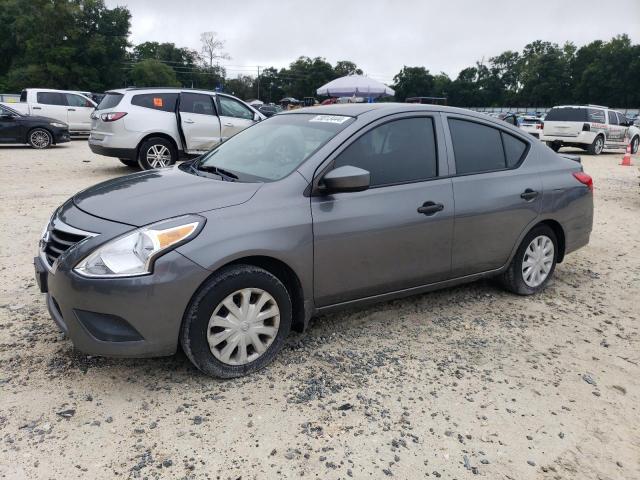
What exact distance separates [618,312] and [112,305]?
3.99 m

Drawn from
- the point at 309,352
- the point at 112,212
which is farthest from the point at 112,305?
the point at 309,352

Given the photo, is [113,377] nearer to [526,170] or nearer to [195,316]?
[195,316]

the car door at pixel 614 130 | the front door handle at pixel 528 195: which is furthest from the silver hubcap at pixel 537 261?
the car door at pixel 614 130

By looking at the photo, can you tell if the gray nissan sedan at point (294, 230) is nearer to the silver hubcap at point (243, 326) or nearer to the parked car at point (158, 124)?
the silver hubcap at point (243, 326)

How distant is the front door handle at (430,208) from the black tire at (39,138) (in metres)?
14.7

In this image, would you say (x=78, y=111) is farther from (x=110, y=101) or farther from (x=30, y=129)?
(x=110, y=101)

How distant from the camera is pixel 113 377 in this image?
3094mm

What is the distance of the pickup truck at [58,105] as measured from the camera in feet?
55.9

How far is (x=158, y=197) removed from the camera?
10.3 feet

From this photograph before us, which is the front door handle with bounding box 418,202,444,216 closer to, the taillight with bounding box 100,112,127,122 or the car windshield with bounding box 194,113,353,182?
the car windshield with bounding box 194,113,353,182

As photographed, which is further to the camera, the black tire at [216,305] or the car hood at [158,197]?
the car hood at [158,197]

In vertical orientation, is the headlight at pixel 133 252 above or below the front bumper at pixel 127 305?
above

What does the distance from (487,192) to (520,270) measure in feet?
2.89

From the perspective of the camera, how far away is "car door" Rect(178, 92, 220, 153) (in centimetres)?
1030
